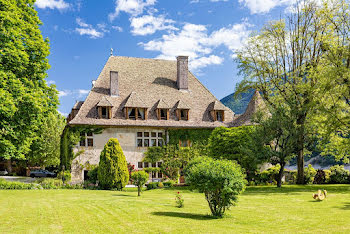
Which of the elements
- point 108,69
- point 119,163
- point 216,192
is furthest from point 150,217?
point 108,69

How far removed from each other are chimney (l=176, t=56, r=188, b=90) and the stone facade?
6915 mm

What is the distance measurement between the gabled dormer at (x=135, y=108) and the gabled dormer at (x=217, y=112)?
7.72m

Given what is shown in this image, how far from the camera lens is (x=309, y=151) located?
28375mm

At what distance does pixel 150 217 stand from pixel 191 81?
2887cm

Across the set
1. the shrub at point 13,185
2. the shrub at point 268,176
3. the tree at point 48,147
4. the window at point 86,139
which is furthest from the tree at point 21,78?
the tree at point 48,147

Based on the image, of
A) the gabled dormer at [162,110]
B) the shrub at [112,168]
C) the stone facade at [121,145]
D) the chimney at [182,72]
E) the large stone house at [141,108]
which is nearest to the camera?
the shrub at [112,168]

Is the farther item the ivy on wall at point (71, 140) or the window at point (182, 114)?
the window at point (182, 114)

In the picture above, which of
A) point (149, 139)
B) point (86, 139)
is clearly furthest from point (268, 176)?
point (86, 139)

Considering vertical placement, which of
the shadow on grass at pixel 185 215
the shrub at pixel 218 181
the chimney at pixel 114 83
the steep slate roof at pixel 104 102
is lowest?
the shadow on grass at pixel 185 215

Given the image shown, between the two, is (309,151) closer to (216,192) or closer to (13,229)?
(216,192)

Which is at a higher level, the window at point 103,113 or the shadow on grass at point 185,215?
the window at point 103,113

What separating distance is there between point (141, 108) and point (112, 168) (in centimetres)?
1017

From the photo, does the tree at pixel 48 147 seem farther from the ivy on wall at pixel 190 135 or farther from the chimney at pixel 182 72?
the ivy on wall at pixel 190 135

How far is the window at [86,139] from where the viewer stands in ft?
102
